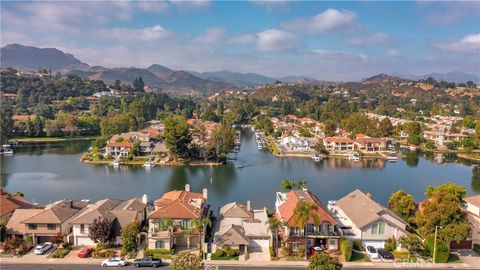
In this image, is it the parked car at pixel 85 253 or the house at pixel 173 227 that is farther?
the house at pixel 173 227

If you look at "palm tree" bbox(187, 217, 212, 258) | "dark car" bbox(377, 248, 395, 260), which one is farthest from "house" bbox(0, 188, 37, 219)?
"dark car" bbox(377, 248, 395, 260)

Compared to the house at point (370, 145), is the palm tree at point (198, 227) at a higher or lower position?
lower

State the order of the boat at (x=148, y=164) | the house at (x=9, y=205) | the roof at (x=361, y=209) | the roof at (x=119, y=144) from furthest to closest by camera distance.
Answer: the roof at (x=119, y=144) → the boat at (x=148, y=164) → the house at (x=9, y=205) → the roof at (x=361, y=209)

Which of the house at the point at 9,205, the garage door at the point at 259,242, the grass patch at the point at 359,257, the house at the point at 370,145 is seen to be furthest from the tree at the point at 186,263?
the house at the point at 370,145

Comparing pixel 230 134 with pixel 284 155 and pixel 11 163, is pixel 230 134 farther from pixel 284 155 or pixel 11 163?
pixel 11 163

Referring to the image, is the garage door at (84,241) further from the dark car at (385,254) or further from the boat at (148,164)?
the boat at (148,164)

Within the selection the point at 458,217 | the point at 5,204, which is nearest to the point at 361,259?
the point at 458,217

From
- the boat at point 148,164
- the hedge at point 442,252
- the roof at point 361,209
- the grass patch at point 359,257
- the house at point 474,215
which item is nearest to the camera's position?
the hedge at point 442,252
